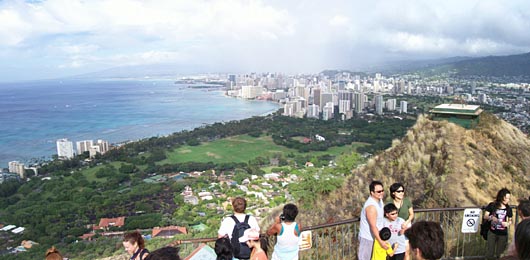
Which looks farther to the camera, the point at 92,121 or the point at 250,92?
the point at 250,92

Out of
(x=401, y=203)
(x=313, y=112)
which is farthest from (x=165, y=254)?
(x=313, y=112)

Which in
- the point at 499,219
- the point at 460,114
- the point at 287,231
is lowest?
the point at 499,219

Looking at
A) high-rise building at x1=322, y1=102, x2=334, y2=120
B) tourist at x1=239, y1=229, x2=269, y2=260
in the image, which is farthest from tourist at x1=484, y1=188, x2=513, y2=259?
high-rise building at x1=322, y1=102, x2=334, y2=120

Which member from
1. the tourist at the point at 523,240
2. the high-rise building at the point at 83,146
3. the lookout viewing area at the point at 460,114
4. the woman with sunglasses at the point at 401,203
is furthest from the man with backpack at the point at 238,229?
the high-rise building at the point at 83,146

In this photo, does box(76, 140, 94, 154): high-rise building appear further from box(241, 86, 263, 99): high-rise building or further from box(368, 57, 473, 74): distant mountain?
box(368, 57, 473, 74): distant mountain

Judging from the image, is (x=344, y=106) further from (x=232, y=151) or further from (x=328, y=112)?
(x=232, y=151)

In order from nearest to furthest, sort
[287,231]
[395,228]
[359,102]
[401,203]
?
[287,231], [395,228], [401,203], [359,102]

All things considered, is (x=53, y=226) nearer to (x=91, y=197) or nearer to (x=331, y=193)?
(x=91, y=197)
